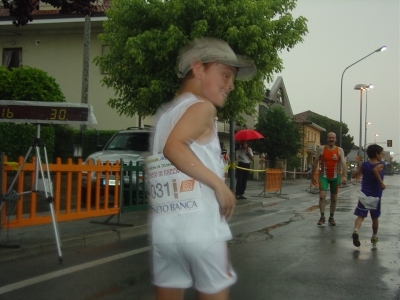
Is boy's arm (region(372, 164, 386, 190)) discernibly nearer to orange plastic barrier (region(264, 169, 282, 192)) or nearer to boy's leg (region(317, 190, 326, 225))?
boy's leg (region(317, 190, 326, 225))

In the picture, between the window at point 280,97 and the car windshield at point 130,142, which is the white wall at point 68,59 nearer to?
the car windshield at point 130,142

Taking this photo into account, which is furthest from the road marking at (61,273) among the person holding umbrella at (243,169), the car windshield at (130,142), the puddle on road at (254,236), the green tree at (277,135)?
the green tree at (277,135)

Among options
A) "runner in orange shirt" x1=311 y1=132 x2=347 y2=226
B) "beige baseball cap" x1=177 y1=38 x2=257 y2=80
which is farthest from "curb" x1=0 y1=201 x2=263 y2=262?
"beige baseball cap" x1=177 y1=38 x2=257 y2=80

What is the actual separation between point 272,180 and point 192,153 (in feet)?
54.6

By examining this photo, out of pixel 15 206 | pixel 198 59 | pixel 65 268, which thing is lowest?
pixel 65 268

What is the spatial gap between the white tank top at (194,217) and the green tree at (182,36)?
10.8 m

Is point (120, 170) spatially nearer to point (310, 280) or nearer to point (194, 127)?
point (310, 280)

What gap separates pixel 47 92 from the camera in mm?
19438

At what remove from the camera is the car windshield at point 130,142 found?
13508 millimetres

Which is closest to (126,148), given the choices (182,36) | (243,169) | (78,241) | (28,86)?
(182,36)

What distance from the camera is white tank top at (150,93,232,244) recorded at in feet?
7.14

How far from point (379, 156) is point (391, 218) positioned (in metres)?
4.40

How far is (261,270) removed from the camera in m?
5.89

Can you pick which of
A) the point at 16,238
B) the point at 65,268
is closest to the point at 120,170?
the point at 16,238
